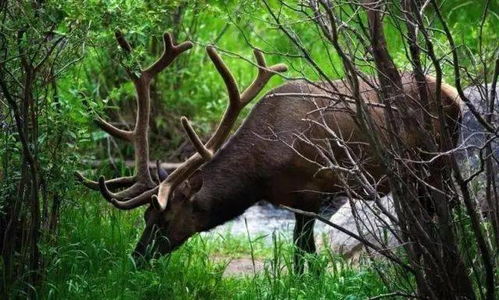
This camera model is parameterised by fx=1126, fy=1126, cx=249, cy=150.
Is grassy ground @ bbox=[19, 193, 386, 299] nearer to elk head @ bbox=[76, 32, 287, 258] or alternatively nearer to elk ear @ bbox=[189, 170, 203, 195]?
elk head @ bbox=[76, 32, 287, 258]

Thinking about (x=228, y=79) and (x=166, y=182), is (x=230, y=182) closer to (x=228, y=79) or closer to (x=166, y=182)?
(x=166, y=182)

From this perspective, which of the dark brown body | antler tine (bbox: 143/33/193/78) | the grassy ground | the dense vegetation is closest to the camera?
the dense vegetation

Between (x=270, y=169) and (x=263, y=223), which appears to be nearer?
(x=270, y=169)

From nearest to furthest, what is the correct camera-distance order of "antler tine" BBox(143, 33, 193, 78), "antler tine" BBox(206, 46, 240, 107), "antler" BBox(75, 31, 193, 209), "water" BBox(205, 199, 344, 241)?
"antler tine" BBox(206, 46, 240, 107) → "antler tine" BBox(143, 33, 193, 78) → "antler" BBox(75, 31, 193, 209) → "water" BBox(205, 199, 344, 241)

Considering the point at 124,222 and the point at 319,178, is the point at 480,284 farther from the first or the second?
the point at 124,222

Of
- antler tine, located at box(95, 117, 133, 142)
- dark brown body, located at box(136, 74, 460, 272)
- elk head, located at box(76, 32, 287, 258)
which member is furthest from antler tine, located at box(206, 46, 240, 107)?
antler tine, located at box(95, 117, 133, 142)

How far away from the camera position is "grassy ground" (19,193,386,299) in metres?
6.75

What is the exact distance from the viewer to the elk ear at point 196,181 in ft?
27.2

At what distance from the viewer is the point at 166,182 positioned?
26.4 feet

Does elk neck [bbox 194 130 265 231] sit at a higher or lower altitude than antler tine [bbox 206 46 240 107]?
lower

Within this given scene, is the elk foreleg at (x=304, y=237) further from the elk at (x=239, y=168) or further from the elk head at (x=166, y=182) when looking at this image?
the elk head at (x=166, y=182)

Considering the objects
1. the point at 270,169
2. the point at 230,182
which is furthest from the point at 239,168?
the point at 270,169

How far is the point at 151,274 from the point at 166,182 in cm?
105

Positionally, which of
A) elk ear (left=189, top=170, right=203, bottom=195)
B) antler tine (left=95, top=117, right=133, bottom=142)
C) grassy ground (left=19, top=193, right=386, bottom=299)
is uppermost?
antler tine (left=95, top=117, right=133, bottom=142)
